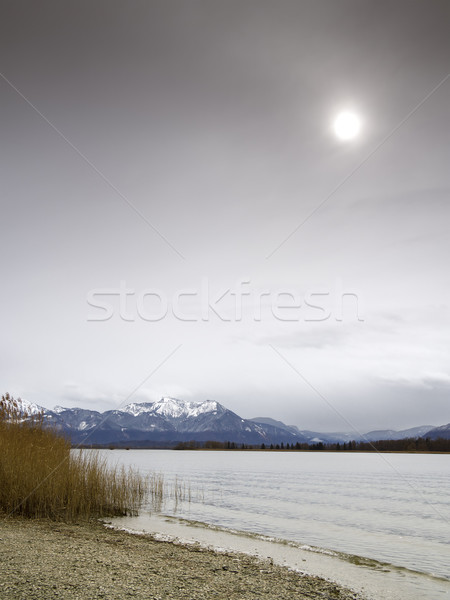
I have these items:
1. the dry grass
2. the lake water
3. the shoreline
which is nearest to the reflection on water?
the lake water

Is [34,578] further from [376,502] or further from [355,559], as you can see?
[376,502]

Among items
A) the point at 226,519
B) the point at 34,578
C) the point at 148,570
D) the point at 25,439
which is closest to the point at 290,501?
the point at 226,519

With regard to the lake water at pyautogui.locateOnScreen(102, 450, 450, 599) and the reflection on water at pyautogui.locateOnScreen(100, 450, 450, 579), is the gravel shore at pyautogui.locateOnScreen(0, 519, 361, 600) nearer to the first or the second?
the lake water at pyautogui.locateOnScreen(102, 450, 450, 599)

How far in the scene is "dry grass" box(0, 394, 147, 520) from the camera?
14.0m

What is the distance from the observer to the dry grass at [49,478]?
1402cm

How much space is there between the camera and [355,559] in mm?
12594

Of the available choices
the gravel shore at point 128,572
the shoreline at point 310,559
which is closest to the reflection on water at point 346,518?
the shoreline at point 310,559

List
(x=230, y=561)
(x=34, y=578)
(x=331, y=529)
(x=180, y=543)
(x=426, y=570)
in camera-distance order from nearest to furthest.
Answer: (x=34, y=578)
(x=230, y=561)
(x=426, y=570)
(x=180, y=543)
(x=331, y=529)

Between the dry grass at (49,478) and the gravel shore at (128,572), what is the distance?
1.73m

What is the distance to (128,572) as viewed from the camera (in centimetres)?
856

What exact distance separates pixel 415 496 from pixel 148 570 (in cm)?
2639

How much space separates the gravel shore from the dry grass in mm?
1730

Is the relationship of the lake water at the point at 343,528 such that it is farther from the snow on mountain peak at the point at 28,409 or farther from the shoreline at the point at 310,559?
the snow on mountain peak at the point at 28,409

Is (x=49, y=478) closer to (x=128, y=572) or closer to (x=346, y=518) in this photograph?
(x=128, y=572)
